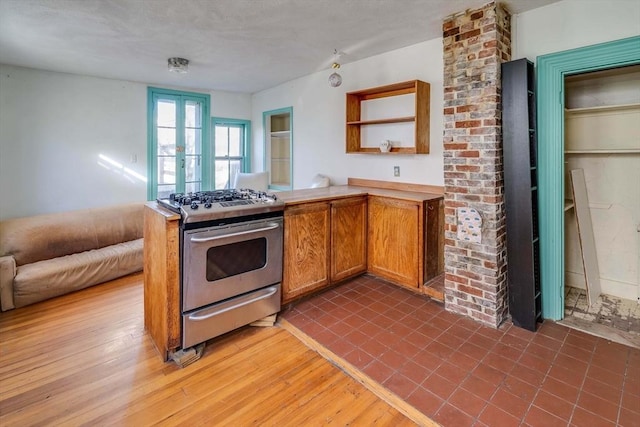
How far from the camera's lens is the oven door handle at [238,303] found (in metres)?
2.23

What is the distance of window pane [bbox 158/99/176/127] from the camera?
5.21 m

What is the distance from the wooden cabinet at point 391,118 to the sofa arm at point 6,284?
3.49 m

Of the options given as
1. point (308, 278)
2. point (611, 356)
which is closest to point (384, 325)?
point (308, 278)

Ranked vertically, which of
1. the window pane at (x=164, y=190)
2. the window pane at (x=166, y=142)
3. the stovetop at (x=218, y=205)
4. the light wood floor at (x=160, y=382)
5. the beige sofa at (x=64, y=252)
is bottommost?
the light wood floor at (x=160, y=382)

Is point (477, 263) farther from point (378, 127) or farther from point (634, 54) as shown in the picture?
point (378, 127)

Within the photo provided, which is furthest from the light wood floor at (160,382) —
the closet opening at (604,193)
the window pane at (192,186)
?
the window pane at (192,186)

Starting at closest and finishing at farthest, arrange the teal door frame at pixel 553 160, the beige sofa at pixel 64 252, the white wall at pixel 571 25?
the white wall at pixel 571 25 → the teal door frame at pixel 553 160 → the beige sofa at pixel 64 252

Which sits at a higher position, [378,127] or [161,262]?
[378,127]

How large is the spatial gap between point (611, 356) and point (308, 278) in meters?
2.16

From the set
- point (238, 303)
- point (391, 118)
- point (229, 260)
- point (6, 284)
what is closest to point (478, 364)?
point (238, 303)

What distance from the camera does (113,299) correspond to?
10.5 feet

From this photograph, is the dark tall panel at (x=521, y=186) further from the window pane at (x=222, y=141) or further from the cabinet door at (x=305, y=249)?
the window pane at (x=222, y=141)

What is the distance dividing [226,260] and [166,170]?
366 cm

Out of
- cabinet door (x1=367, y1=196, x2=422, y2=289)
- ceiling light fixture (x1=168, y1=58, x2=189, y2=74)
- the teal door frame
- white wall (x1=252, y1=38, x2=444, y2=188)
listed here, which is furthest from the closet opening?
ceiling light fixture (x1=168, y1=58, x2=189, y2=74)
